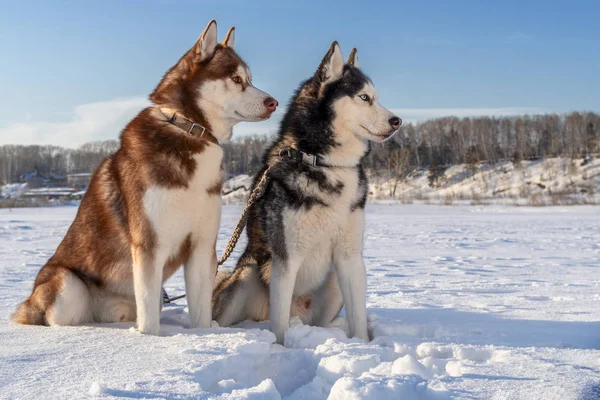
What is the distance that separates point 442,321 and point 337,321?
0.94m

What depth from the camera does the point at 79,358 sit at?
3.04m

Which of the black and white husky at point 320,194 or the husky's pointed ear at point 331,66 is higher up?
the husky's pointed ear at point 331,66

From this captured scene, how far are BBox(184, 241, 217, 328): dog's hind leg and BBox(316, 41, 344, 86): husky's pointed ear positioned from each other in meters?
1.60

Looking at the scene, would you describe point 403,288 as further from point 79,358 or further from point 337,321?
point 79,358

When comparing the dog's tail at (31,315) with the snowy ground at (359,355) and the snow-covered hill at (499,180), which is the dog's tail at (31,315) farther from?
the snow-covered hill at (499,180)

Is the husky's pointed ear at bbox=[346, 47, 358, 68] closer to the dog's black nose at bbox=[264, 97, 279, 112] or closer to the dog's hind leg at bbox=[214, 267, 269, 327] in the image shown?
the dog's black nose at bbox=[264, 97, 279, 112]

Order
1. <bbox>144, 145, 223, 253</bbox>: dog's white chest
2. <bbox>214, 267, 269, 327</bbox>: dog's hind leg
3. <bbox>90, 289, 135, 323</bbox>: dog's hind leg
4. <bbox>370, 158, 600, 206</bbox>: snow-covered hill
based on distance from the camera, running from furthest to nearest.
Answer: <bbox>370, 158, 600, 206</bbox>: snow-covered hill, <bbox>214, 267, 269, 327</bbox>: dog's hind leg, <bbox>90, 289, 135, 323</bbox>: dog's hind leg, <bbox>144, 145, 223, 253</bbox>: dog's white chest

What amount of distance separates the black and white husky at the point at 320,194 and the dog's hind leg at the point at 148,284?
2.62 feet

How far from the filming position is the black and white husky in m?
3.88

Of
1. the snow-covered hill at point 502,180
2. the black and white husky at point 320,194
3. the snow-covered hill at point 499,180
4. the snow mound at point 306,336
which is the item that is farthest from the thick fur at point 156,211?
the snow-covered hill at point 502,180

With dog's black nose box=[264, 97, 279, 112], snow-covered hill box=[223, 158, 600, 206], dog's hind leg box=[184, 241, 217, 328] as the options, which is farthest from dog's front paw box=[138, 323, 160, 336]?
snow-covered hill box=[223, 158, 600, 206]

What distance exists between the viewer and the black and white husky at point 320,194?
3881mm

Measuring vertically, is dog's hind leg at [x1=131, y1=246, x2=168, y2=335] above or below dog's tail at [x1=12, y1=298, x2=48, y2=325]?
above

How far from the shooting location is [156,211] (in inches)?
141
